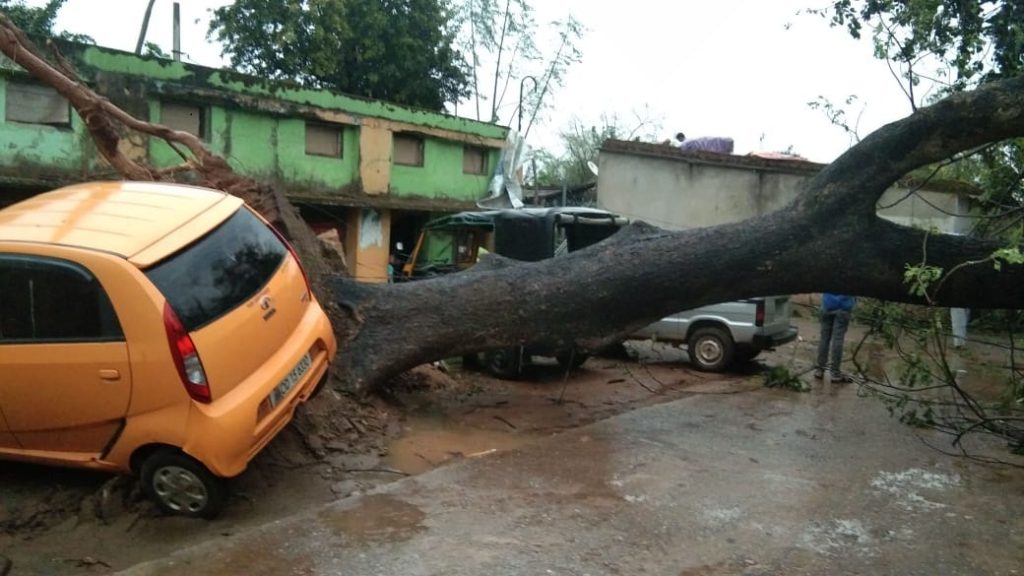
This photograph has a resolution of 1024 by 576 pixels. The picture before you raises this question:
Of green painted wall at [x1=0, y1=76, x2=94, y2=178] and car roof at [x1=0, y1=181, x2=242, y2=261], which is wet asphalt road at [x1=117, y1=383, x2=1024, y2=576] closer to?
car roof at [x1=0, y1=181, x2=242, y2=261]

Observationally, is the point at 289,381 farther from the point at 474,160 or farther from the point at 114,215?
the point at 474,160

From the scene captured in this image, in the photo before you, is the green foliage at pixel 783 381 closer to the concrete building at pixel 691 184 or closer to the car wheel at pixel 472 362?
the car wheel at pixel 472 362

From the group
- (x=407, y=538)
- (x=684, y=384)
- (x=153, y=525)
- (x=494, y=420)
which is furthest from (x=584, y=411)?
(x=153, y=525)

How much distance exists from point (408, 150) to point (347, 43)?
4.24 meters

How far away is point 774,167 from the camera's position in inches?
779

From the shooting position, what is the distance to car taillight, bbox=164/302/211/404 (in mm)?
4367

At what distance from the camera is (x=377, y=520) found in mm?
4832

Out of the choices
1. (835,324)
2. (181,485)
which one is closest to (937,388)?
(835,324)

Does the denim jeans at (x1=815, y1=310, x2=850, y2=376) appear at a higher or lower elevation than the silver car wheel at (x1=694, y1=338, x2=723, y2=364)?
higher

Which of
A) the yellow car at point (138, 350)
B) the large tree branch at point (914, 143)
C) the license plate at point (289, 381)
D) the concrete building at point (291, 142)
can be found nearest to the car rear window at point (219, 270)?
the yellow car at point (138, 350)

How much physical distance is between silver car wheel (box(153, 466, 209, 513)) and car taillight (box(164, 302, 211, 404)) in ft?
1.81

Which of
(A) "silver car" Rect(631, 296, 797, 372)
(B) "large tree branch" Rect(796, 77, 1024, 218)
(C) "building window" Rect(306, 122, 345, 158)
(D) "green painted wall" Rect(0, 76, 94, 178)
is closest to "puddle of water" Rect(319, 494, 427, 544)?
(B) "large tree branch" Rect(796, 77, 1024, 218)

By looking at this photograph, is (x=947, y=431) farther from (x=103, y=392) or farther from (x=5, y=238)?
(x=5, y=238)

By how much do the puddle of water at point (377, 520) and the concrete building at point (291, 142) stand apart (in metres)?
8.94
